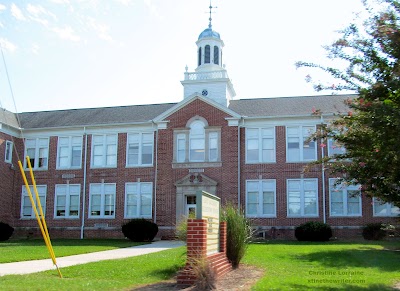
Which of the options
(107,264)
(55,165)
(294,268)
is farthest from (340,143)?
(55,165)

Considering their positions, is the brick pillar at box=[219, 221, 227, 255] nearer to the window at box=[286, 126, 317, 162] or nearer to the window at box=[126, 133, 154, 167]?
the window at box=[286, 126, 317, 162]

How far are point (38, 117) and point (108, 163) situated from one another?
7.54m

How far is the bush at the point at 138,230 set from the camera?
1043 inches

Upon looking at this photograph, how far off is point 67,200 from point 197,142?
363 inches

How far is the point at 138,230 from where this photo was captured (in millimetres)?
26500

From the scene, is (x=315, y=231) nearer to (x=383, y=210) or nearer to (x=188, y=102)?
(x=383, y=210)

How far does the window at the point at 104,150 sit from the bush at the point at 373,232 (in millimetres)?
15183

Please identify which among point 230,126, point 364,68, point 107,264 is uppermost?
point 230,126

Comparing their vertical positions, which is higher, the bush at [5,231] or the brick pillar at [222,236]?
the brick pillar at [222,236]

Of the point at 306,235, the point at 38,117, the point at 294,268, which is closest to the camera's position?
the point at 294,268

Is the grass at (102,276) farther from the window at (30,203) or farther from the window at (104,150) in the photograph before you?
the window at (30,203)

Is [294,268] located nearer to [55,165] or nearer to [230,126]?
[230,126]

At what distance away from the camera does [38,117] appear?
34.4m

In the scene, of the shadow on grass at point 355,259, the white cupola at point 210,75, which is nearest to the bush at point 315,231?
the shadow on grass at point 355,259
